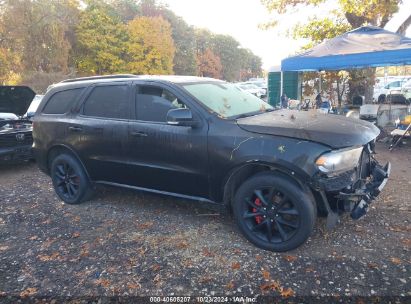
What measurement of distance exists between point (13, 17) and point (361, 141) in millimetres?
25300

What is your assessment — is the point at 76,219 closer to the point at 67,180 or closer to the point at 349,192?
the point at 67,180

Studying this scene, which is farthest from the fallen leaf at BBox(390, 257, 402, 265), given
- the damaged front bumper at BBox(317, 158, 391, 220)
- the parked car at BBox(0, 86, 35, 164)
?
the parked car at BBox(0, 86, 35, 164)

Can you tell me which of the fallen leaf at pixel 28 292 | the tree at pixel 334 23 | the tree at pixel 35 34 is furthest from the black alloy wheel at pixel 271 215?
the tree at pixel 35 34

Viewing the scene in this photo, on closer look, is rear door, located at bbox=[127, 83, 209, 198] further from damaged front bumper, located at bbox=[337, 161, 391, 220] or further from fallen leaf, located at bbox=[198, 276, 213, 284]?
damaged front bumper, located at bbox=[337, 161, 391, 220]

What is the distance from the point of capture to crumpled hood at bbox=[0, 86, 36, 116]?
6922 mm

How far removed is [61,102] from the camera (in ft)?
15.4

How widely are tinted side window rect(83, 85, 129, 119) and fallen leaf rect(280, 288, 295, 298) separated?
2.59 metres

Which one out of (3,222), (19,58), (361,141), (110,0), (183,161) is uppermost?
(110,0)

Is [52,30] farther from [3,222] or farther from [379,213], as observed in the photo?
[379,213]

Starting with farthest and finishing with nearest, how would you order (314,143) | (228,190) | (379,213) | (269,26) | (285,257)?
(269,26) < (379,213) < (228,190) < (285,257) < (314,143)

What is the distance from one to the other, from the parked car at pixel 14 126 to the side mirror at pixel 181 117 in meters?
4.29

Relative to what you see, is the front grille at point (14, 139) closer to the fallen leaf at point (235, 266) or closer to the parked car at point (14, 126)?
the parked car at point (14, 126)

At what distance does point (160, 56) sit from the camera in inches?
1291

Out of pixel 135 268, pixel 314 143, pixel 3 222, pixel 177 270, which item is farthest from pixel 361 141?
pixel 3 222
